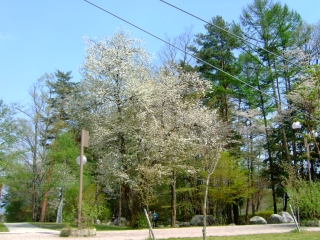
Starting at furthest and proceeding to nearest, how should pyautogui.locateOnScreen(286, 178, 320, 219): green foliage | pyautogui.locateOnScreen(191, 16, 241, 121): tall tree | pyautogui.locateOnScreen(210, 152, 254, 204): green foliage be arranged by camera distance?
1. pyautogui.locateOnScreen(191, 16, 241, 121): tall tree
2. pyautogui.locateOnScreen(210, 152, 254, 204): green foliage
3. pyautogui.locateOnScreen(286, 178, 320, 219): green foliage

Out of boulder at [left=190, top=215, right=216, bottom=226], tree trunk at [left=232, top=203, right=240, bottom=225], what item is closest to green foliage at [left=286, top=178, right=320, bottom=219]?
boulder at [left=190, top=215, right=216, bottom=226]

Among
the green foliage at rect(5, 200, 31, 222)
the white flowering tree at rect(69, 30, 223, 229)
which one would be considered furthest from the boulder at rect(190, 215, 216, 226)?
the green foliage at rect(5, 200, 31, 222)

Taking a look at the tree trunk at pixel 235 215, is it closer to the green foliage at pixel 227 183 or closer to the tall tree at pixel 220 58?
the green foliage at pixel 227 183

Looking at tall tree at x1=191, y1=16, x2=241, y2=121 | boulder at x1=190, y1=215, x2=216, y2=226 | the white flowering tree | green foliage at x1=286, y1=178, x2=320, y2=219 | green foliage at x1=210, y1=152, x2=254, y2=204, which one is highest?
tall tree at x1=191, y1=16, x2=241, y2=121

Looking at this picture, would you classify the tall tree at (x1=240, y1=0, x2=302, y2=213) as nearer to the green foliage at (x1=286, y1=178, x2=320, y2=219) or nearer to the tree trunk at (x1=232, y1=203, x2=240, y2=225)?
the tree trunk at (x1=232, y1=203, x2=240, y2=225)

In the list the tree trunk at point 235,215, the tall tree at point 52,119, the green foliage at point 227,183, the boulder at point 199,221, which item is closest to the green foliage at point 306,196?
the green foliage at point 227,183

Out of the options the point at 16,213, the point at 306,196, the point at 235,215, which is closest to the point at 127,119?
the point at 306,196

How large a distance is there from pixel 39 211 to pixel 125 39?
23.5m

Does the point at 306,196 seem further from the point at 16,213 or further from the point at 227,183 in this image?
the point at 16,213

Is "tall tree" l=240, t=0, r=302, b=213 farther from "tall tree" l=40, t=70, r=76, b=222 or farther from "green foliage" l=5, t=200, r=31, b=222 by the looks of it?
"green foliage" l=5, t=200, r=31, b=222

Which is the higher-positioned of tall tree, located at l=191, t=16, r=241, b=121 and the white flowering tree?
tall tree, located at l=191, t=16, r=241, b=121

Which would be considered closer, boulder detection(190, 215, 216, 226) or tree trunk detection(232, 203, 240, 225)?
boulder detection(190, 215, 216, 226)

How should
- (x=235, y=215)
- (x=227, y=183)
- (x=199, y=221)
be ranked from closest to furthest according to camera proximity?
(x=199, y=221)
(x=227, y=183)
(x=235, y=215)

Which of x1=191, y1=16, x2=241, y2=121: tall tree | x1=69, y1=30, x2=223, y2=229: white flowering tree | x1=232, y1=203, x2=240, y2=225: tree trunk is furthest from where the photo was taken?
x1=191, y1=16, x2=241, y2=121: tall tree
